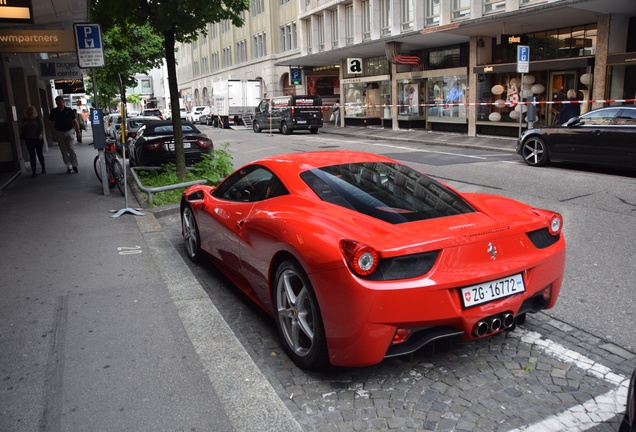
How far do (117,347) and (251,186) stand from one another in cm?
177

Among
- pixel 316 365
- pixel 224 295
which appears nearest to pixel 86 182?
pixel 224 295

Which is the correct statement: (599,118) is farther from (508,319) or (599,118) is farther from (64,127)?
(64,127)

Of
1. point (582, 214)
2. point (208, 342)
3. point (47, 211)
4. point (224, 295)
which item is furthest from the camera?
point (47, 211)

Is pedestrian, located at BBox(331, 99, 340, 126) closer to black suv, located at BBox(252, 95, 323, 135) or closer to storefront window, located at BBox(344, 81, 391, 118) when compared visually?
storefront window, located at BBox(344, 81, 391, 118)

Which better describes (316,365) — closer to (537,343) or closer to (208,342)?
(208,342)

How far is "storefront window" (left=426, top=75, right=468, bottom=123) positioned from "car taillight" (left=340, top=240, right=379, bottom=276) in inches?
879

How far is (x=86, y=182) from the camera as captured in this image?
13297mm

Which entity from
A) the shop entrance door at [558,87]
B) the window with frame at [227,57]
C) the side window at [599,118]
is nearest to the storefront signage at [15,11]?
the side window at [599,118]

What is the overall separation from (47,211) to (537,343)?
8718 mm

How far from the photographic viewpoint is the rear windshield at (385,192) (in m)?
3.85

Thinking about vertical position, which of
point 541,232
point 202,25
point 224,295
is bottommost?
point 224,295

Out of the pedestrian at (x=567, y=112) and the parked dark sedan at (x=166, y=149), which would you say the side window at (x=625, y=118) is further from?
the parked dark sedan at (x=166, y=149)

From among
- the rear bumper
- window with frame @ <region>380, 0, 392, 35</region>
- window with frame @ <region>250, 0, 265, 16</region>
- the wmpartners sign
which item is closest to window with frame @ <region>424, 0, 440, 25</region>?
window with frame @ <region>380, 0, 392, 35</region>

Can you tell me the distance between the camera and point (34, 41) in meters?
13.8
